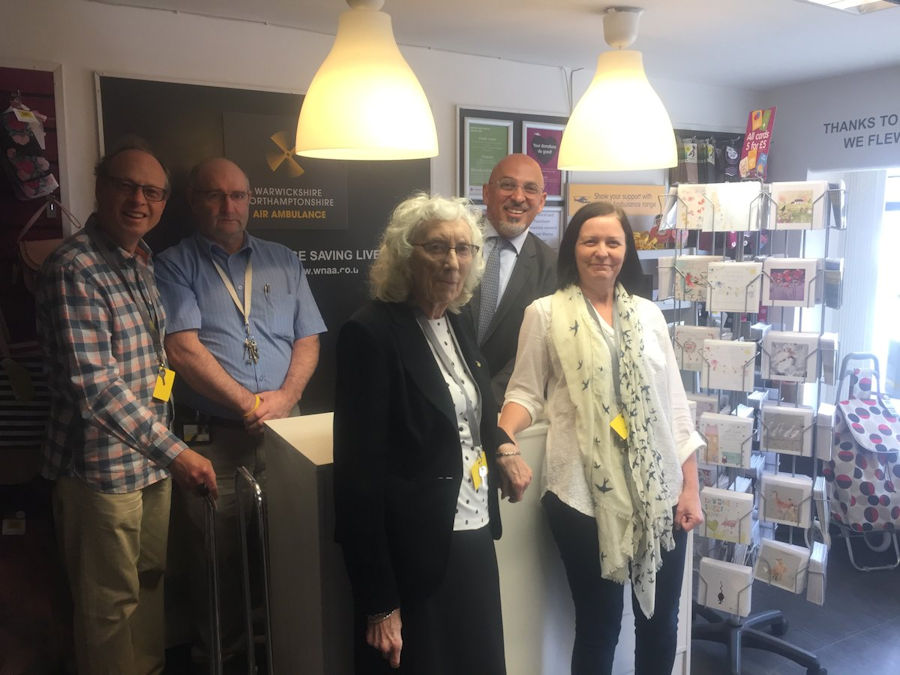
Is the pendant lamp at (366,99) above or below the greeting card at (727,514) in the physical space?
above

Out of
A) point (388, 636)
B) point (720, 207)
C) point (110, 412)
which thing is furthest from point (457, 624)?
point (720, 207)

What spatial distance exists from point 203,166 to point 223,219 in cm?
22

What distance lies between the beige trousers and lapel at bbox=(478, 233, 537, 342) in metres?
1.16

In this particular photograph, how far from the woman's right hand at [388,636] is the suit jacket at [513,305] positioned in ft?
2.94

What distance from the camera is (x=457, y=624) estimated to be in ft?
A: 4.97

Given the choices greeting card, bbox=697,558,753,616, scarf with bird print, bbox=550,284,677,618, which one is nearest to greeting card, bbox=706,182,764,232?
scarf with bird print, bbox=550,284,677,618

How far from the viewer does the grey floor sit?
8.87 feet

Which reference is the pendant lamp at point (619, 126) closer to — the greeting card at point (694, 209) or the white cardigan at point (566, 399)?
the white cardigan at point (566, 399)

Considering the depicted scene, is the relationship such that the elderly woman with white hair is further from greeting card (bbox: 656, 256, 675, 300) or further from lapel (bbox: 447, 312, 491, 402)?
greeting card (bbox: 656, 256, 675, 300)

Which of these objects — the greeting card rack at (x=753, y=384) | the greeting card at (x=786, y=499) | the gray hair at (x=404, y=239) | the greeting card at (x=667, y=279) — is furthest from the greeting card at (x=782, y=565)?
the gray hair at (x=404, y=239)

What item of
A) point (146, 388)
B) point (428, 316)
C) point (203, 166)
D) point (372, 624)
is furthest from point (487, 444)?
point (203, 166)

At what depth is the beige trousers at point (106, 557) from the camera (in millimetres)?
2088

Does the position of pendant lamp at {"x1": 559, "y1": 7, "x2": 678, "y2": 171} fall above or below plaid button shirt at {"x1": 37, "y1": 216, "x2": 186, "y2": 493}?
above

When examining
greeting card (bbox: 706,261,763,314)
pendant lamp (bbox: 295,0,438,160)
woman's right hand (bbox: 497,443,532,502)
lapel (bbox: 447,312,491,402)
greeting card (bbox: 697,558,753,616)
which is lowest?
greeting card (bbox: 697,558,753,616)
